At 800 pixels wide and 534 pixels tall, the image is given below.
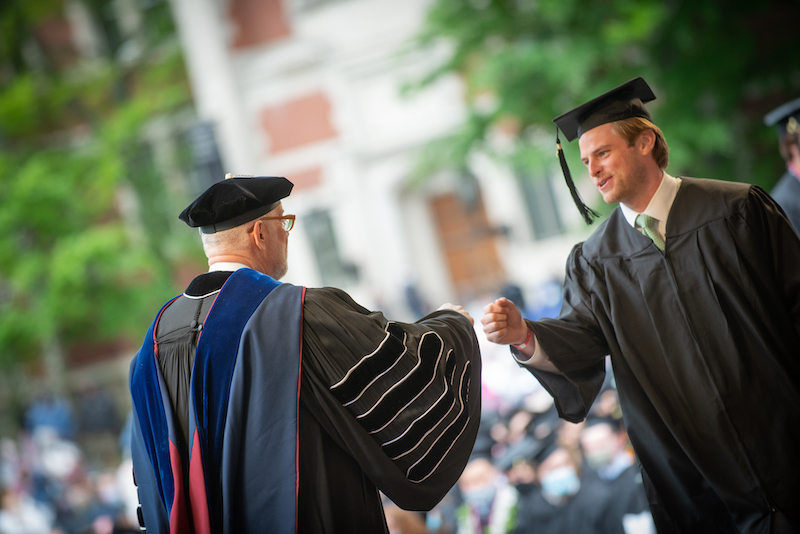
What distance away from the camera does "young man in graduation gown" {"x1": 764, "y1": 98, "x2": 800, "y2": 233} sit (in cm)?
292

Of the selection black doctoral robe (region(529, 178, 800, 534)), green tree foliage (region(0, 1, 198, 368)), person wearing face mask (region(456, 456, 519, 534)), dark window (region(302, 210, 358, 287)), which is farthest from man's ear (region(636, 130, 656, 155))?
dark window (region(302, 210, 358, 287))

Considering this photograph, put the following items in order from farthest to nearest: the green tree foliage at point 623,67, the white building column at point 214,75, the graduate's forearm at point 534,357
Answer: the white building column at point 214,75 < the green tree foliage at point 623,67 < the graduate's forearm at point 534,357

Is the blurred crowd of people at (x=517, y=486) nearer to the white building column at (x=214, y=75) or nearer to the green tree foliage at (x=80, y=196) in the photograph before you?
the green tree foliage at (x=80, y=196)

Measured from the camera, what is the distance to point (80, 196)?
513 inches

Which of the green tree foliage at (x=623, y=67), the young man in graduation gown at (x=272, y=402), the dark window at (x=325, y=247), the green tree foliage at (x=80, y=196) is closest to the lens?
the young man in graduation gown at (x=272, y=402)

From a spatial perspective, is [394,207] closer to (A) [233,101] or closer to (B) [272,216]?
(A) [233,101]

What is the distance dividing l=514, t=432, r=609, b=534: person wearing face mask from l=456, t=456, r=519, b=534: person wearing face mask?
118 millimetres

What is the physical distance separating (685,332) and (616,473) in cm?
213

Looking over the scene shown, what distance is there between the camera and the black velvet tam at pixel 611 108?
2.06 m

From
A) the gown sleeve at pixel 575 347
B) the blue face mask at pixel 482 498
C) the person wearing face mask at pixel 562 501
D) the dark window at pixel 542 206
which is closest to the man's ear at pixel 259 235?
the gown sleeve at pixel 575 347

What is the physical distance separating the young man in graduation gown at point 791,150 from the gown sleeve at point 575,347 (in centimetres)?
148

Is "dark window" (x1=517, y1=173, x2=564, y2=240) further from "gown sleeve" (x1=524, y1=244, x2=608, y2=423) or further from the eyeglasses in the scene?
the eyeglasses

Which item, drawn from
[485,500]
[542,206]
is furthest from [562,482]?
[542,206]

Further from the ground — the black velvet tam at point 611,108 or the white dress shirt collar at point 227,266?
the black velvet tam at point 611,108
